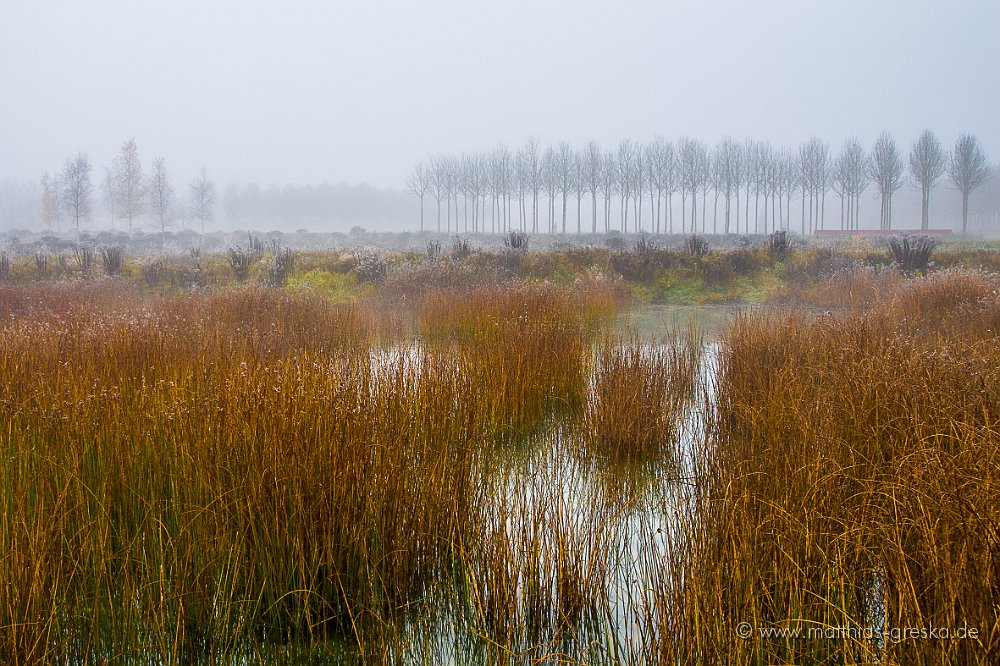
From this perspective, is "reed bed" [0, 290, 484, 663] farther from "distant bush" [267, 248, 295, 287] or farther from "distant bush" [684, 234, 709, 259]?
"distant bush" [684, 234, 709, 259]

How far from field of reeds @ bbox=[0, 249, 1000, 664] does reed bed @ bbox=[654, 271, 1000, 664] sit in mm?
14

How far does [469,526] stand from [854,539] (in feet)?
4.02

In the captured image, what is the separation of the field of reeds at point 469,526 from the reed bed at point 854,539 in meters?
0.01

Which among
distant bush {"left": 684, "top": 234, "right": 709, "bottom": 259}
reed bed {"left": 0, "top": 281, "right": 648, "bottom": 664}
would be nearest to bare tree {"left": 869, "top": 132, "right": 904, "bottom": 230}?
distant bush {"left": 684, "top": 234, "right": 709, "bottom": 259}

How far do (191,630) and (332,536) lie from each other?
0.44 metres

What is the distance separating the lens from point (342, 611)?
1980 mm

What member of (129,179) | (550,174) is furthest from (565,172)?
(129,179)

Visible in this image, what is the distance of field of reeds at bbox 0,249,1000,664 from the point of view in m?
1.58

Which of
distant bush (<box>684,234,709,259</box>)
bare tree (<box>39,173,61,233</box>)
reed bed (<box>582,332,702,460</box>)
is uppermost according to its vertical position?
bare tree (<box>39,173,61,233</box>)

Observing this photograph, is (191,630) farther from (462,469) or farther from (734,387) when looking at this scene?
(734,387)

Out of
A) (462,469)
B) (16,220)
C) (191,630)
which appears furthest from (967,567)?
(16,220)

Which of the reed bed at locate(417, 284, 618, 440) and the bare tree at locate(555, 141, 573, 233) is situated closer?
the reed bed at locate(417, 284, 618, 440)

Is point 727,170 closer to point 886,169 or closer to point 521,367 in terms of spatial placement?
point 886,169

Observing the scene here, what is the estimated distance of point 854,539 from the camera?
183 centimetres
